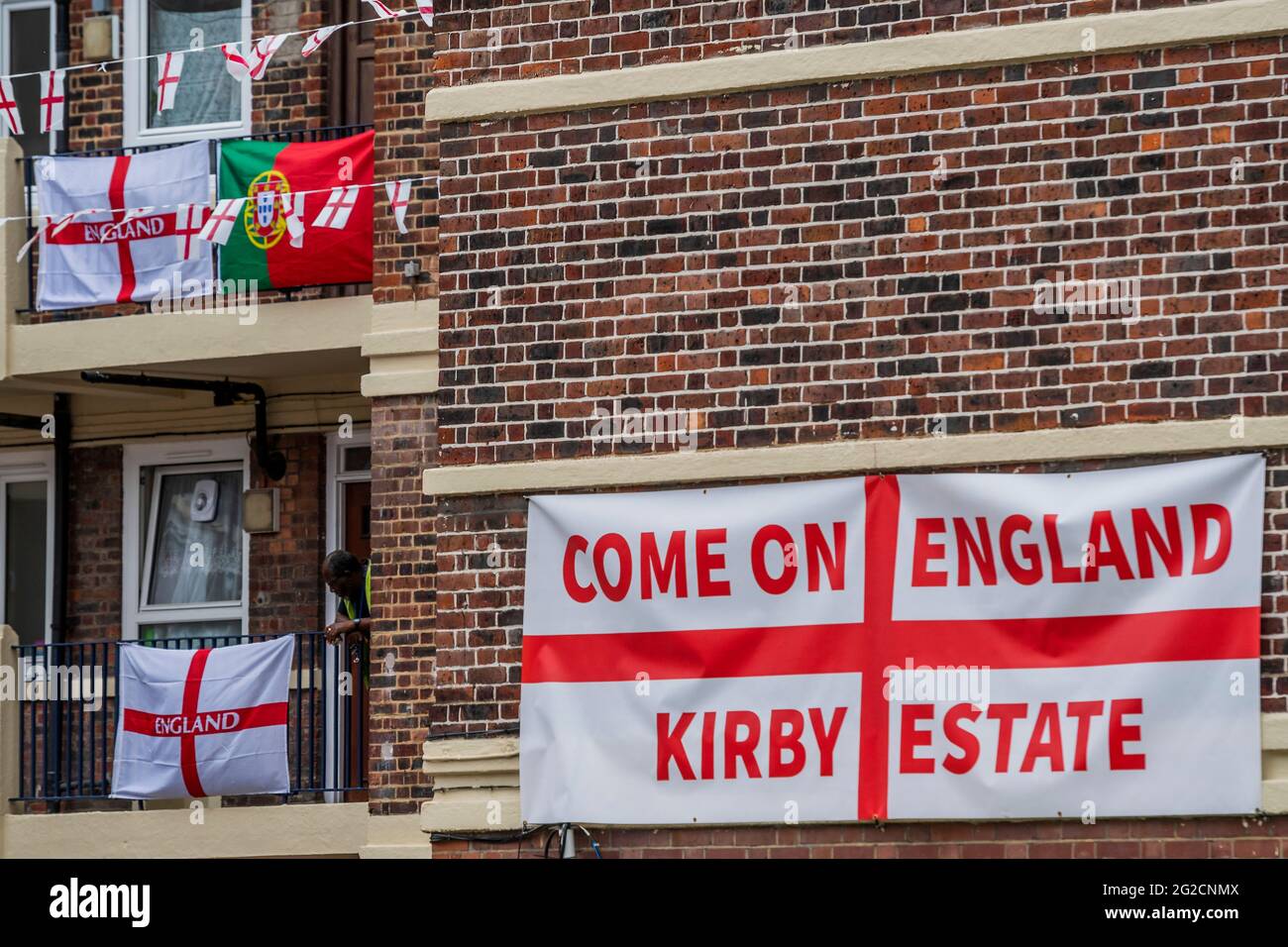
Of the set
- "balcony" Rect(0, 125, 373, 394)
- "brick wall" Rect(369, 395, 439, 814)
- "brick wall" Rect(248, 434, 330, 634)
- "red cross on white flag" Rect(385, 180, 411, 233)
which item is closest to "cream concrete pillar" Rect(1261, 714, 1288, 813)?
"brick wall" Rect(369, 395, 439, 814)

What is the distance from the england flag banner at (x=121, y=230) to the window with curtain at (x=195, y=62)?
2.74ft

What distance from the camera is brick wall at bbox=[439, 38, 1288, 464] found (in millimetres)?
10727

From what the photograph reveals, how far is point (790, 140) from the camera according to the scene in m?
11.5

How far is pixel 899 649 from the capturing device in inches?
429

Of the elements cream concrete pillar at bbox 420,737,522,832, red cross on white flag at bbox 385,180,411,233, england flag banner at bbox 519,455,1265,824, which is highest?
red cross on white flag at bbox 385,180,411,233

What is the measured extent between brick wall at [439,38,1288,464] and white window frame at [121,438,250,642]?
484 cm

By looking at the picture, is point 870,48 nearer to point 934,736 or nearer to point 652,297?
point 652,297

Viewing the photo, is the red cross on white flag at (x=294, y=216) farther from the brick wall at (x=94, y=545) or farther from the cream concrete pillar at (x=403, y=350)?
the brick wall at (x=94, y=545)

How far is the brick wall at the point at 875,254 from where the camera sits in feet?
35.2

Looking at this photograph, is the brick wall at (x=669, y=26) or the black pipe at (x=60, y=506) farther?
the black pipe at (x=60, y=506)

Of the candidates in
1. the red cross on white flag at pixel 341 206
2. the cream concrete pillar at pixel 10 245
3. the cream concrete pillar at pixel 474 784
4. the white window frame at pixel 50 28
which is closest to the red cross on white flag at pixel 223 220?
the red cross on white flag at pixel 341 206

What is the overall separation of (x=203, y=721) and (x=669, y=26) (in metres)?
5.70

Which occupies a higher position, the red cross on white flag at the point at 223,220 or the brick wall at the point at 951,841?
the red cross on white flag at the point at 223,220

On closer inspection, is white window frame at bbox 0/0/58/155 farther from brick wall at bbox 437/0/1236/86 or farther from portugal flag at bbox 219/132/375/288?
brick wall at bbox 437/0/1236/86
